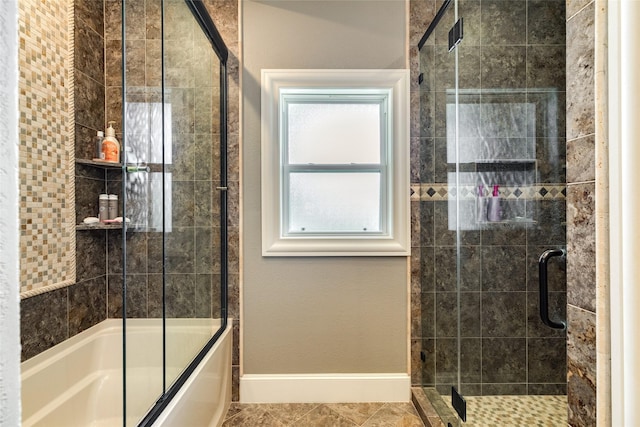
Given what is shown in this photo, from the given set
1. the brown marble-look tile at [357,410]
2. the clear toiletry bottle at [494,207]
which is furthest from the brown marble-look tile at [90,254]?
the clear toiletry bottle at [494,207]

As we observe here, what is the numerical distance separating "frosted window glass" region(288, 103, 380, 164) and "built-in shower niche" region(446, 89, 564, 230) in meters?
0.55

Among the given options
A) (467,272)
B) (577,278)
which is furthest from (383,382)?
(577,278)

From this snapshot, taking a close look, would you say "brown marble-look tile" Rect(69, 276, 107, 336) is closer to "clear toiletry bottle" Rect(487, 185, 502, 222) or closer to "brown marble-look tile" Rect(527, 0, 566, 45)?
"clear toiletry bottle" Rect(487, 185, 502, 222)

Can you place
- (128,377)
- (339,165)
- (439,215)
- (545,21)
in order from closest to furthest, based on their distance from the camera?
(128,377) → (545,21) → (439,215) → (339,165)

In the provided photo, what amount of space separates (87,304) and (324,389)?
1501mm

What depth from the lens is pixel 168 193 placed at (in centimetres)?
133

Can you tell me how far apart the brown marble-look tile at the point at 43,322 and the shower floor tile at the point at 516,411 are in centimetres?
208

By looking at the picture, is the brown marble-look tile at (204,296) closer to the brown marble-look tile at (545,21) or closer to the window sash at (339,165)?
the window sash at (339,165)

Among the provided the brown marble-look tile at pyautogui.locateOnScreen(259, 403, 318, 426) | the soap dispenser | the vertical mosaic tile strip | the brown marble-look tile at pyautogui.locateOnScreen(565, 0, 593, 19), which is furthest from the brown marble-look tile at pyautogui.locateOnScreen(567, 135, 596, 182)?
the soap dispenser

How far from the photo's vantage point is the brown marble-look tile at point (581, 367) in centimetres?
82

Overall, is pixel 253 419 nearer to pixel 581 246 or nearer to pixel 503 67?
pixel 581 246

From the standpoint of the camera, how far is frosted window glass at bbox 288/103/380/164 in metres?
2.18

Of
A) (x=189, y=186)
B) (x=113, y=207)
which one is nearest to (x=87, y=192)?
(x=113, y=207)

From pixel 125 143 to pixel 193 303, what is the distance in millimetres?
831
